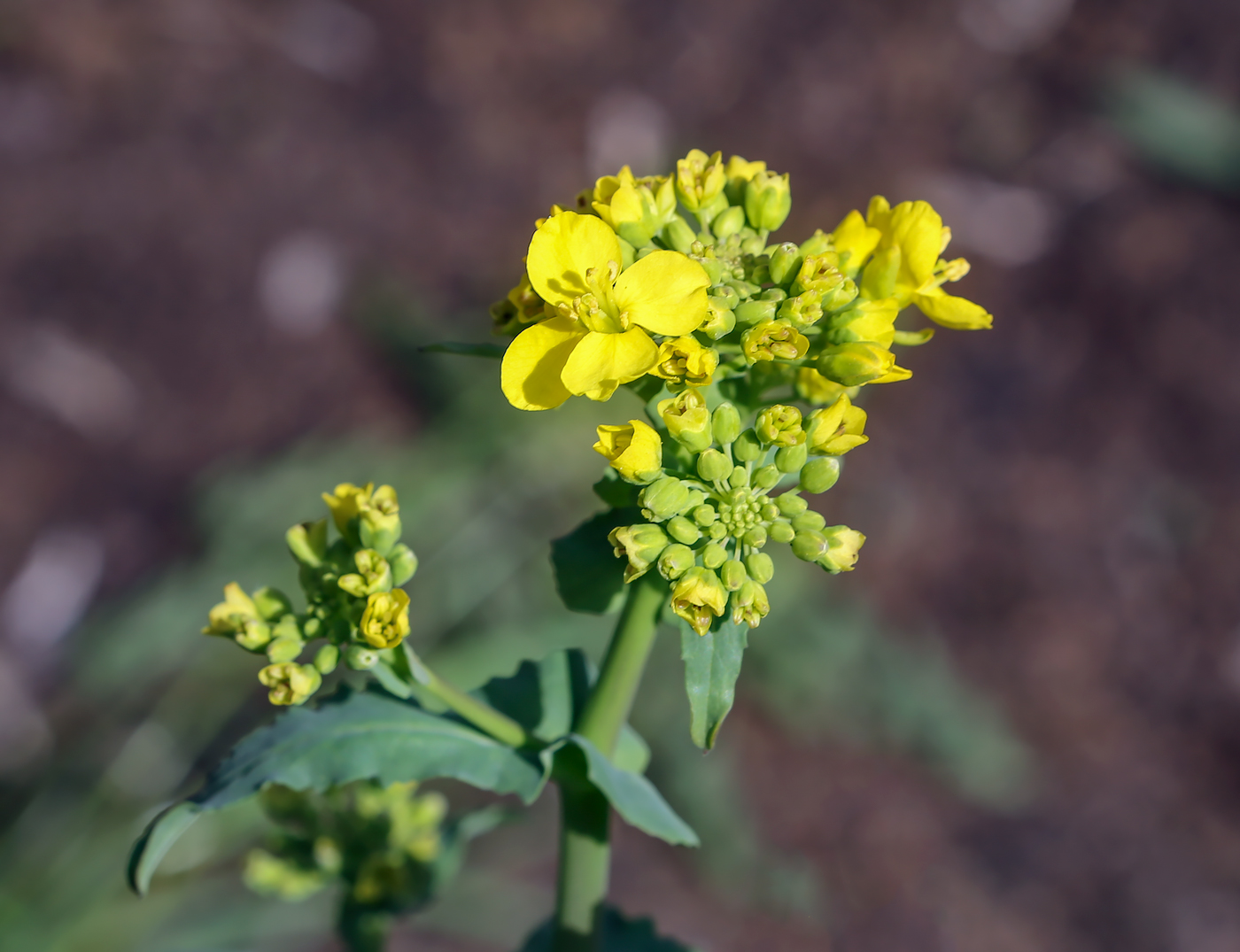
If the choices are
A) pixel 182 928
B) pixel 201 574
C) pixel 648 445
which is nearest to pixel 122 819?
pixel 182 928

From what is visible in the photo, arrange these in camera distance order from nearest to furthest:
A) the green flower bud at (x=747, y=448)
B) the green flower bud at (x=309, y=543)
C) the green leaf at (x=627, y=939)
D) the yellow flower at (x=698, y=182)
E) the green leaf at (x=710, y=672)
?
1. the green leaf at (x=710, y=672)
2. the green flower bud at (x=747, y=448)
3. the yellow flower at (x=698, y=182)
4. the green flower bud at (x=309, y=543)
5. the green leaf at (x=627, y=939)

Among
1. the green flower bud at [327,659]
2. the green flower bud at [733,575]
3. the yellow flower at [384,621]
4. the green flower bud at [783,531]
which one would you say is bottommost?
the green flower bud at [327,659]

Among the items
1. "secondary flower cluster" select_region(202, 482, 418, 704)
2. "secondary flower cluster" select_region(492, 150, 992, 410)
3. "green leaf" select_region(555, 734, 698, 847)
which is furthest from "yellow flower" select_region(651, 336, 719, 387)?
"green leaf" select_region(555, 734, 698, 847)

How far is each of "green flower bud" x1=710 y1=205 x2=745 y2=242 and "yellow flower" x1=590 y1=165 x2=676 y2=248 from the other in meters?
0.11

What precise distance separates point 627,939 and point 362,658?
46.4 inches

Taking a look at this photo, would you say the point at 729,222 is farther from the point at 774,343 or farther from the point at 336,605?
the point at 336,605

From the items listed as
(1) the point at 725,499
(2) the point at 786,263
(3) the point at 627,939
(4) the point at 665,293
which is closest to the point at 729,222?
(2) the point at 786,263

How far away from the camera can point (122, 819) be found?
14.5 ft

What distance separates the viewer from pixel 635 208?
171 cm

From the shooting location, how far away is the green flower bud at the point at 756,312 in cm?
163

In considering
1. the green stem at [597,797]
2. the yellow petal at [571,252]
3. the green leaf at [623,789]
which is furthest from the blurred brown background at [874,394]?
the yellow petal at [571,252]

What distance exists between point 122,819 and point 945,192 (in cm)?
607

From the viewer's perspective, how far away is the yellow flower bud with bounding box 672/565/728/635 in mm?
1558

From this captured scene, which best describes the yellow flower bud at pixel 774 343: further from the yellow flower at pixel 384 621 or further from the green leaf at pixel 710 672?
the yellow flower at pixel 384 621
